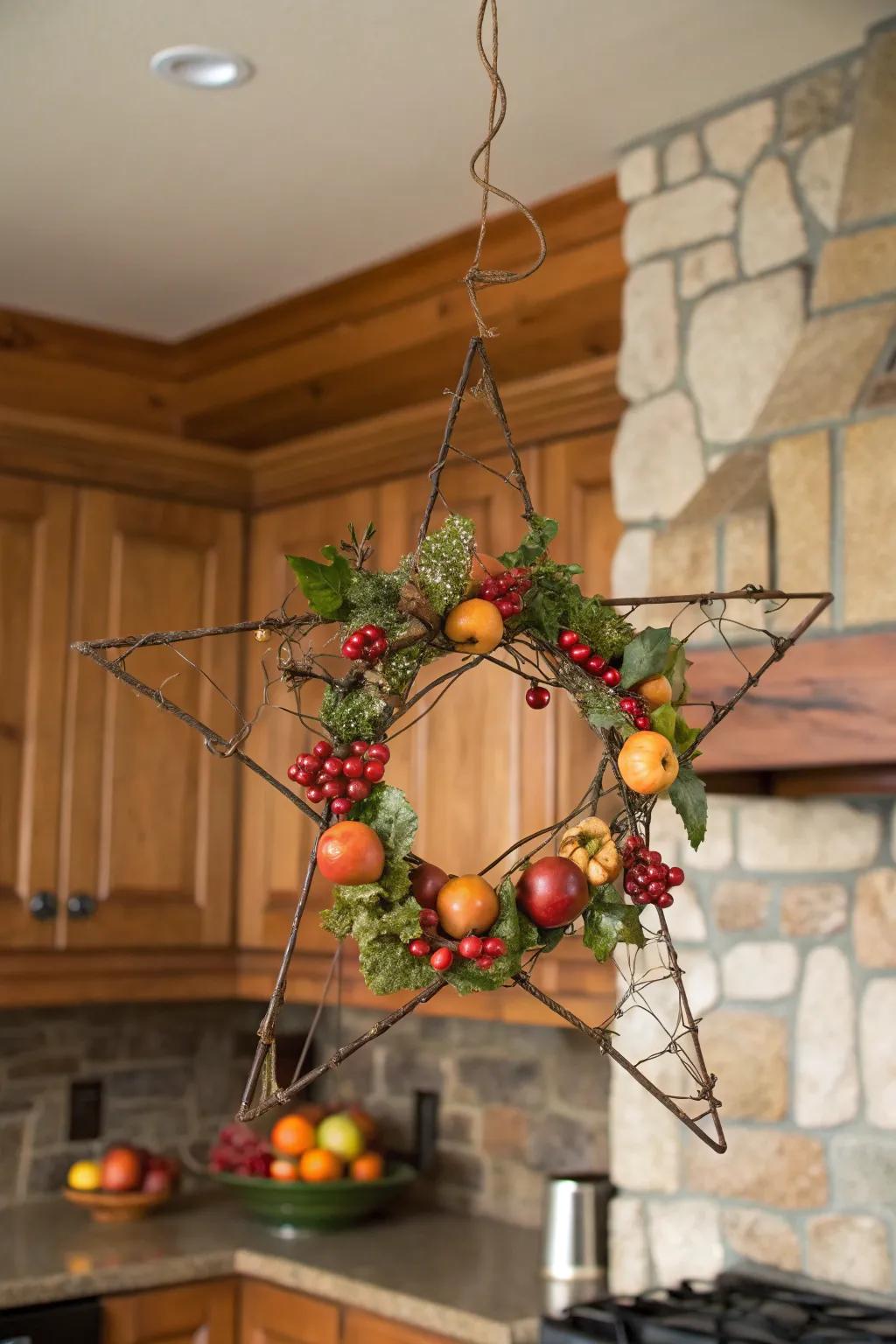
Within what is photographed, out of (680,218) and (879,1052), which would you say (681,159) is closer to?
(680,218)

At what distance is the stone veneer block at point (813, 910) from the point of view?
204 cm

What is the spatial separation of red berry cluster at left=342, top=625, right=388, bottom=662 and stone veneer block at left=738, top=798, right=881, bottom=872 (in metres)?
1.20

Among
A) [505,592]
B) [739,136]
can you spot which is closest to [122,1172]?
[739,136]

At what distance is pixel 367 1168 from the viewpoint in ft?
9.67

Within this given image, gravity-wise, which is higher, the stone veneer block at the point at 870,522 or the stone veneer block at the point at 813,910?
the stone veneer block at the point at 870,522

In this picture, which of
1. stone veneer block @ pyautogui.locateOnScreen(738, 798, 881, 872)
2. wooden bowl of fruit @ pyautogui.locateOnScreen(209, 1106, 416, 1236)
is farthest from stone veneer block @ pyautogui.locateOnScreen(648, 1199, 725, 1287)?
wooden bowl of fruit @ pyautogui.locateOnScreen(209, 1106, 416, 1236)

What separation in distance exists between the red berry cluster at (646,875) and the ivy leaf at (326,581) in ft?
0.89

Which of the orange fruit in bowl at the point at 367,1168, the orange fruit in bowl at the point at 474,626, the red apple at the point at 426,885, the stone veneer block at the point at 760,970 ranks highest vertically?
the orange fruit in bowl at the point at 474,626

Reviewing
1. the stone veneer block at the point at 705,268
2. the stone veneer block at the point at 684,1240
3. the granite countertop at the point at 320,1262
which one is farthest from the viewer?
the granite countertop at the point at 320,1262

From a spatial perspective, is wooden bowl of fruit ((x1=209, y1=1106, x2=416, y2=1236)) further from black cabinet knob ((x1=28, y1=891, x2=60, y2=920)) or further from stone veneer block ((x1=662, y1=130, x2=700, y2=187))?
stone veneer block ((x1=662, y1=130, x2=700, y2=187))

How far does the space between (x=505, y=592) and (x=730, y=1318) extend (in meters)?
1.24

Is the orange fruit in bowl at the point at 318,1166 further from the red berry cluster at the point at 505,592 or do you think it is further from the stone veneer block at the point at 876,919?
the red berry cluster at the point at 505,592

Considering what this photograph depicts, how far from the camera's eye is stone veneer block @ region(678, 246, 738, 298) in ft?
7.38

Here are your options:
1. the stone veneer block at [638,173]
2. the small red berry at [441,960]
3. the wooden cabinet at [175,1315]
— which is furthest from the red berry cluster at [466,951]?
the wooden cabinet at [175,1315]
